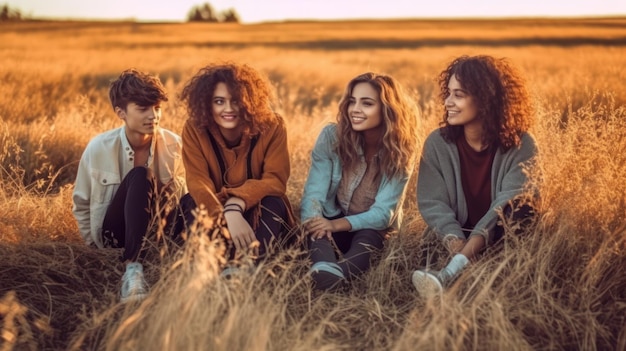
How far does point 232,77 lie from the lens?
3.85 m

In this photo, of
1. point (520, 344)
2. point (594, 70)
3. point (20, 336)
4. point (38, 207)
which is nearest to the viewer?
point (520, 344)

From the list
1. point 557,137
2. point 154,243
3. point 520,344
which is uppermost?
point 557,137

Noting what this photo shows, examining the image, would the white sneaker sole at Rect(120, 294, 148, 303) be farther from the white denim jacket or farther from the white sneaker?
the white denim jacket

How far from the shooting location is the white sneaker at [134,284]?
10.5 feet

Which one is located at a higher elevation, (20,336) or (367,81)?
(367,81)

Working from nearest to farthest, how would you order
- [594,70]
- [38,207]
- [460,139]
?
[460,139] → [38,207] → [594,70]

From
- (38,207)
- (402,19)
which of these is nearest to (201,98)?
(38,207)

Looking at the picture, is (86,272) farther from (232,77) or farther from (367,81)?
(367,81)

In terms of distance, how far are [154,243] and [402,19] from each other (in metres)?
45.4

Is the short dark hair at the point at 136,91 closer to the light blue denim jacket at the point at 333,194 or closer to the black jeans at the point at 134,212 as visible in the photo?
the black jeans at the point at 134,212

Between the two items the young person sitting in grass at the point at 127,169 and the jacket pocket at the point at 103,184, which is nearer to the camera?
the young person sitting in grass at the point at 127,169

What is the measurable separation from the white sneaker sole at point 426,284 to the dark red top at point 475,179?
2.32ft

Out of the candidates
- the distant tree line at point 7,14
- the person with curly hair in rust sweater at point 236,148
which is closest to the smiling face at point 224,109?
the person with curly hair in rust sweater at point 236,148

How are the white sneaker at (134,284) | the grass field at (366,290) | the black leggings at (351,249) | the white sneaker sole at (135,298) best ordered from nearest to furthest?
1. the grass field at (366,290)
2. the white sneaker sole at (135,298)
3. the white sneaker at (134,284)
4. the black leggings at (351,249)
